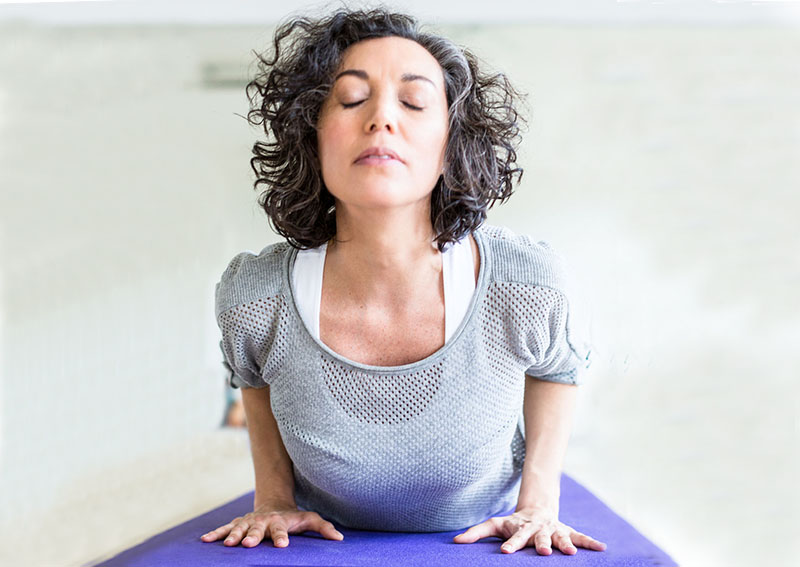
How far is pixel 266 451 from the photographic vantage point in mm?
1600

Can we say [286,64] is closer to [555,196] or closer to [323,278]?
[323,278]

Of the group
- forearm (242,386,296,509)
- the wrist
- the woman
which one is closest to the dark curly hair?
the woman

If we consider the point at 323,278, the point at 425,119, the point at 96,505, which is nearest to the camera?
the point at 425,119

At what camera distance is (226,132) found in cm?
300

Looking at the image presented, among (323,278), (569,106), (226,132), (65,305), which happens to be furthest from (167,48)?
(323,278)

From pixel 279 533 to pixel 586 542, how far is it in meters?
0.54

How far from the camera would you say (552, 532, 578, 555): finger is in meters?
1.33

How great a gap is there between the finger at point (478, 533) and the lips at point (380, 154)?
2.21 feet

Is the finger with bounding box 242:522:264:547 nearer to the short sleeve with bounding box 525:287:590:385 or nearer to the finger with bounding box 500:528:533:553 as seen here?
the finger with bounding box 500:528:533:553

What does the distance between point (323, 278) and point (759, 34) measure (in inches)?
87.6

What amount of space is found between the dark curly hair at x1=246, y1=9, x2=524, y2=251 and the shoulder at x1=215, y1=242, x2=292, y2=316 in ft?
0.17

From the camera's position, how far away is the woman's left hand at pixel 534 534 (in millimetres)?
1337

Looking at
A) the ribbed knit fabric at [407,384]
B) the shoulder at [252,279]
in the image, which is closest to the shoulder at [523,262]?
the ribbed knit fabric at [407,384]

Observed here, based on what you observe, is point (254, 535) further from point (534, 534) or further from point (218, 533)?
point (534, 534)
